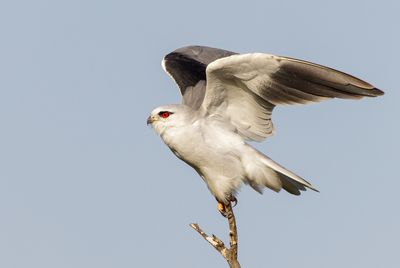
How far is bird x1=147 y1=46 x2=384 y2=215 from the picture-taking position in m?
9.38

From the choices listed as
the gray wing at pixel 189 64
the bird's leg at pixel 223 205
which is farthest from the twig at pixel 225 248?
the gray wing at pixel 189 64

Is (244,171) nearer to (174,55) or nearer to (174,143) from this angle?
(174,143)

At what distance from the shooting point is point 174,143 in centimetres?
972

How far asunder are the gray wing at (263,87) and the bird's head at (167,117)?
312 mm

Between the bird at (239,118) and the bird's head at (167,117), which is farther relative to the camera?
the bird's head at (167,117)

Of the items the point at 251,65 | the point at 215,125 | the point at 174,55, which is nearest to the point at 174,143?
the point at 215,125

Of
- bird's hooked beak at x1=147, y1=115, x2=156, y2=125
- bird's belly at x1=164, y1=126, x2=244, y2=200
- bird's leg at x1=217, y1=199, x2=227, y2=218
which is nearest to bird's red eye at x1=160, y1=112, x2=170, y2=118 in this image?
bird's hooked beak at x1=147, y1=115, x2=156, y2=125

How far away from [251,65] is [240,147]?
1016 millimetres

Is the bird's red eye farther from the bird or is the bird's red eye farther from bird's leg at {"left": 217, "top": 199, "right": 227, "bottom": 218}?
bird's leg at {"left": 217, "top": 199, "right": 227, "bottom": 218}

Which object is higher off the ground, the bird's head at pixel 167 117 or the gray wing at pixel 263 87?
the gray wing at pixel 263 87

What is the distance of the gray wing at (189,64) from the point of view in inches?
452

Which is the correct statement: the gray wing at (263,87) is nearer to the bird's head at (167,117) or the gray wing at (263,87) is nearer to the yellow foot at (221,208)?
the bird's head at (167,117)

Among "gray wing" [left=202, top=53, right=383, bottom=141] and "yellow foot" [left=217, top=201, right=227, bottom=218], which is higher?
"gray wing" [left=202, top=53, right=383, bottom=141]

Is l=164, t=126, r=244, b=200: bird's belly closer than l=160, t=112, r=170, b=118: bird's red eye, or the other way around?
l=164, t=126, r=244, b=200: bird's belly
